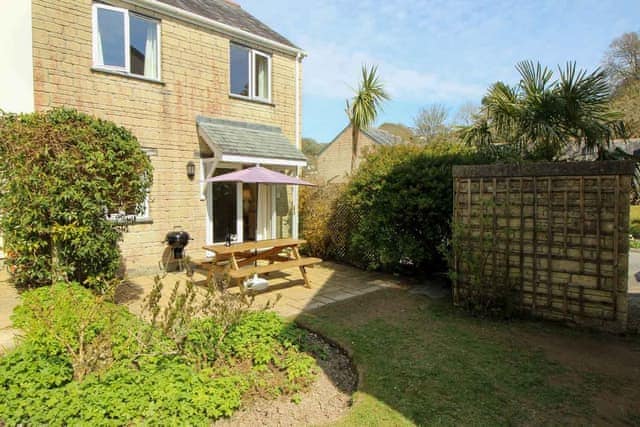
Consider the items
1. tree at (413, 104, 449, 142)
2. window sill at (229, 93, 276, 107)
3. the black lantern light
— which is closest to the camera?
the black lantern light

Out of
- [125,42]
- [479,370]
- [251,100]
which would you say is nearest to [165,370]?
[479,370]

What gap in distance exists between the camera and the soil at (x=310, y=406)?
3.21 metres

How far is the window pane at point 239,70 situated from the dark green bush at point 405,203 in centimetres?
426

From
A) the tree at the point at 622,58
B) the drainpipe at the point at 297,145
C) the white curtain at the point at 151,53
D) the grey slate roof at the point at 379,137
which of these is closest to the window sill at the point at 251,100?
the drainpipe at the point at 297,145

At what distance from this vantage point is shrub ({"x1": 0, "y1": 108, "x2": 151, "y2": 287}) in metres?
5.12

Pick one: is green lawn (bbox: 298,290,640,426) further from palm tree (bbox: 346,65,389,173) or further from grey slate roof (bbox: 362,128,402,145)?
grey slate roof (bbox: 362,128,402,145)

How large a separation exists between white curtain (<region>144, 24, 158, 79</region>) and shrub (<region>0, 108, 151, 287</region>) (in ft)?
12.0

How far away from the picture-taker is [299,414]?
3.32 meters

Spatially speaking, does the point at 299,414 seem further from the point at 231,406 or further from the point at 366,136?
the point at 366,136

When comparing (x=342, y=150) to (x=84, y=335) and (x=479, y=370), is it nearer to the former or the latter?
(x=479, y=370)

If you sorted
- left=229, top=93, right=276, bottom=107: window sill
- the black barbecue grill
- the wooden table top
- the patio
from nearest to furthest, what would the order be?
the patio → the wooden table top → the black barbecue grill → left=229, top=93, right=276, bottom=107: window sill

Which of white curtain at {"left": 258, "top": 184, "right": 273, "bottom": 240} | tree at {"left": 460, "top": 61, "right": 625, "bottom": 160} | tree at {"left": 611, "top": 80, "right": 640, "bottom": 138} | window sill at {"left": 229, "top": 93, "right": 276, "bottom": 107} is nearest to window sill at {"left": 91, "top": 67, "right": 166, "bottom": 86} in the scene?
window sill at {"left": 229, "top": 93, "right": 276, "bottom": 107}

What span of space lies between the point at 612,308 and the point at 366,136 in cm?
2448

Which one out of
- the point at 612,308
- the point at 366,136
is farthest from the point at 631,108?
the point at 612,308
